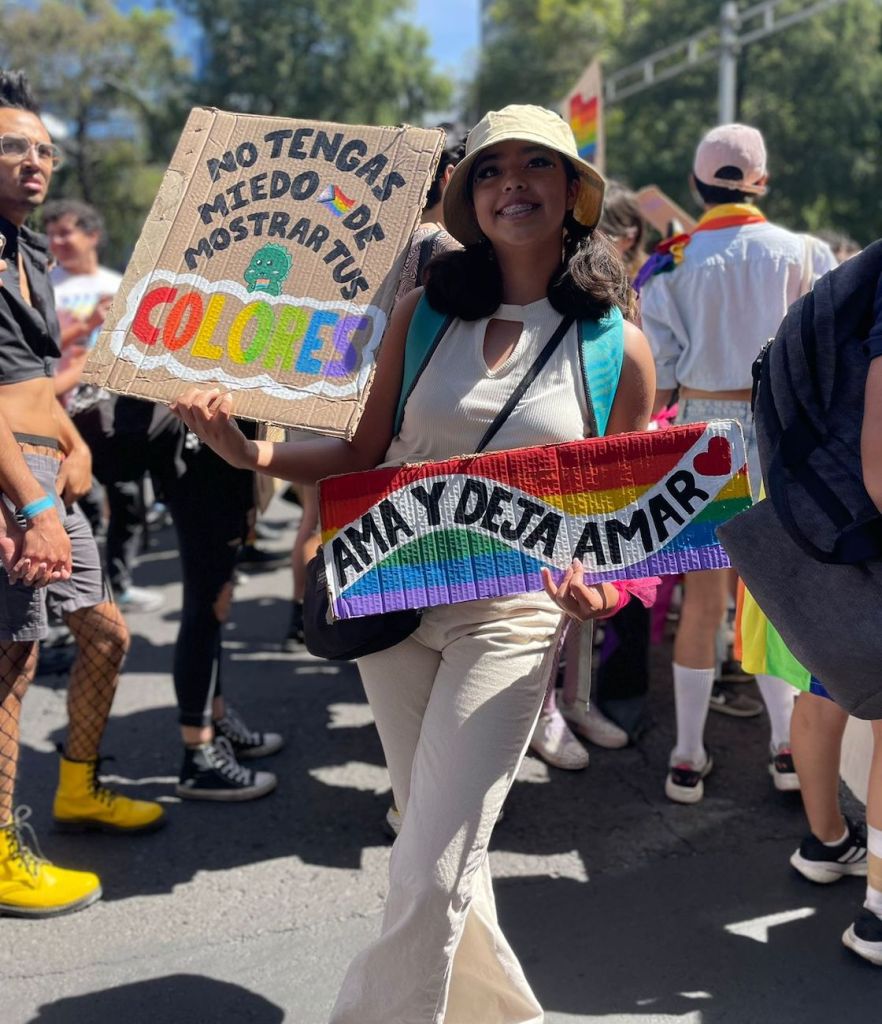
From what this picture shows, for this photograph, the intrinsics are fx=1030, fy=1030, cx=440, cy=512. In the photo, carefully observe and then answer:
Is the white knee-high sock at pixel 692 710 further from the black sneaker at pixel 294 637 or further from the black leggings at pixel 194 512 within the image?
the black sneaker at pixel 294 637

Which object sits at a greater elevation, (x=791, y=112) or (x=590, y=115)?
(x=590, y=115)

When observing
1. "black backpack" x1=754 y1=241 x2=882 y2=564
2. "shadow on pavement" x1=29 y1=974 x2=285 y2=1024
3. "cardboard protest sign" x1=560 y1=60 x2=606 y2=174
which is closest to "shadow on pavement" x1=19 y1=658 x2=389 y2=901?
"shadow on pavement" x1=29 y1=974 x2=285 y2=1024

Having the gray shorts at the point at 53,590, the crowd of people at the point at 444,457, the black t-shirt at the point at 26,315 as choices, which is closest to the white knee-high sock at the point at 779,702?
the crowd of people at the point at 444,457

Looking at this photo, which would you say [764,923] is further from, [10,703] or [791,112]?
[791,112]

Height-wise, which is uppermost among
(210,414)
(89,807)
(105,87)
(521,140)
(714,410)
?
(521,140)

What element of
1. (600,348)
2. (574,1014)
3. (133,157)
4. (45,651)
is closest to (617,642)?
(574,1014)

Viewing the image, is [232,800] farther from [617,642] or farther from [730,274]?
[730,274]

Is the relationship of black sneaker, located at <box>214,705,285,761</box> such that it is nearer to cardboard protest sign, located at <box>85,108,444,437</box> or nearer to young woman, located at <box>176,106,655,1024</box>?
young woman, located at <box>176,106,655,1024</box>

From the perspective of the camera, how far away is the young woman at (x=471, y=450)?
2010 millimetres

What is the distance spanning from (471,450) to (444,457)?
0.20 feet

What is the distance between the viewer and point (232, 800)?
3.52 metres

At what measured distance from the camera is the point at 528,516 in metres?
2.11

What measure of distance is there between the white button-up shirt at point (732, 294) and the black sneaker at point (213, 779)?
209 cm

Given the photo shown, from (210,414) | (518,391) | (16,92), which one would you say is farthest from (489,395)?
(16,92)
